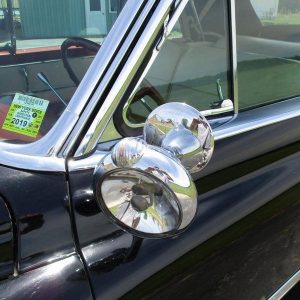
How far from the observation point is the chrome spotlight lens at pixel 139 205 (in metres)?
1.11

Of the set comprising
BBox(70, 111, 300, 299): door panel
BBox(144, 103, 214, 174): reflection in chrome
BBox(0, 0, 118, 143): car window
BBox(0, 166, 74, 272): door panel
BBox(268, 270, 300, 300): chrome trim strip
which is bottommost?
BBox(268, 270, 300, 300): chrome trim strip

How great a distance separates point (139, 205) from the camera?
1.14 m

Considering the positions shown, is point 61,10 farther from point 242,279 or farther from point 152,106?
point 242,279

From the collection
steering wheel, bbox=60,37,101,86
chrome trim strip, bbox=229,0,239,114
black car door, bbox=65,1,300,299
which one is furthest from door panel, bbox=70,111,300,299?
steering wheel, bbox=60,37,101,86

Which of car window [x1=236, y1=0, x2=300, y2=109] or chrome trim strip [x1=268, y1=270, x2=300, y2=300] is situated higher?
car window [x1=236, y1=0, x2=300, y2=109]

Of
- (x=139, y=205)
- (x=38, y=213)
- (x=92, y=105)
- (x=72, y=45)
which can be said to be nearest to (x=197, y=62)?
(x=72, y=45)

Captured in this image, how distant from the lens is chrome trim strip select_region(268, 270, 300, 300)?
1.59m

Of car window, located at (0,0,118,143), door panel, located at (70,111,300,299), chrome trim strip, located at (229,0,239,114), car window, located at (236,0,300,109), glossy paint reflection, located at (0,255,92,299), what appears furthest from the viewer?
car window, located at (236,0,300,109)

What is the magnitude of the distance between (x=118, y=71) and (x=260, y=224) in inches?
26.4

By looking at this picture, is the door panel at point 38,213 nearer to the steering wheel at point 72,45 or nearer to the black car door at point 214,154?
the black car door at point 214,154

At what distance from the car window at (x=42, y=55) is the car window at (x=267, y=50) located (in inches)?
19.9

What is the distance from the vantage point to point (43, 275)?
1093 mm

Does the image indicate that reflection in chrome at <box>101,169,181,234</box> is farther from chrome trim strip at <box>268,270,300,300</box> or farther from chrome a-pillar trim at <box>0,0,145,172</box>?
chrome trim strip at <box>268,270,300,300</box>

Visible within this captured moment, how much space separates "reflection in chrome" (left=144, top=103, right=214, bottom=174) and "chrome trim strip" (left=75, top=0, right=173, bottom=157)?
10 cm
